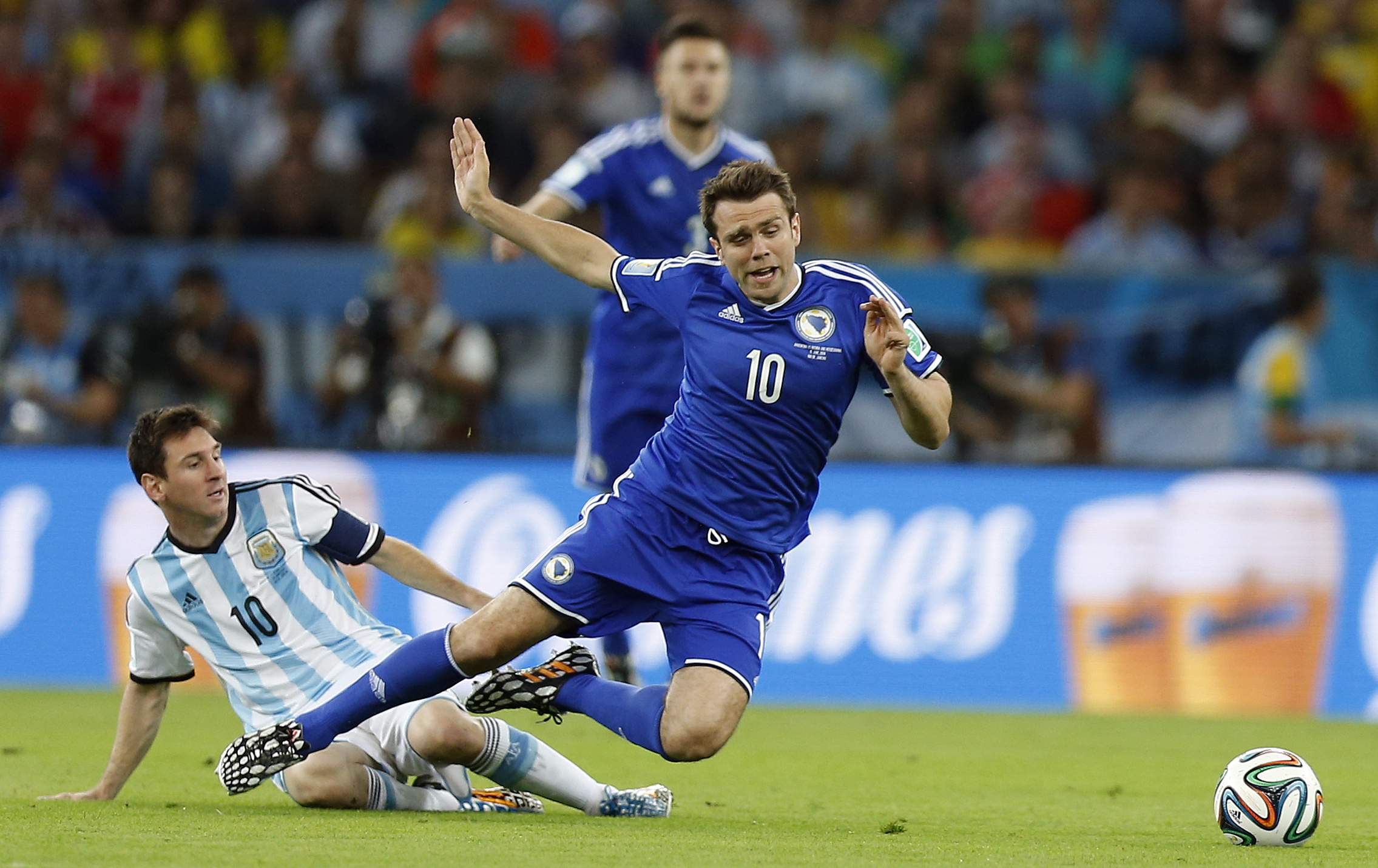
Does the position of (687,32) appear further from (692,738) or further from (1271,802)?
(1271,802)

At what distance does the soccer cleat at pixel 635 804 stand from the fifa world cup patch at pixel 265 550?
49.3 inches

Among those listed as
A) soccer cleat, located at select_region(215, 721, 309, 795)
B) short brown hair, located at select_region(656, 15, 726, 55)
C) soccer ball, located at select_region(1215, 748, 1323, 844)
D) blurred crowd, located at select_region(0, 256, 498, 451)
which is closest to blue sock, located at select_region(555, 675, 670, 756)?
soccer cleat, located at select_region(215, 721, 309, 795)

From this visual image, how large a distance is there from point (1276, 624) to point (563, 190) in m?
4.86

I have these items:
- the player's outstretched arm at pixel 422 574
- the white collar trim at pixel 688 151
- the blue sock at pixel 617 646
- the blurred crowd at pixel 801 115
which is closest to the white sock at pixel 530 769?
the player's outstretched arm at pixel 422 574

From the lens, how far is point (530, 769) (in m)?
5.53

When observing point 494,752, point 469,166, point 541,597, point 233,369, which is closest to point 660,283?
point 469,166

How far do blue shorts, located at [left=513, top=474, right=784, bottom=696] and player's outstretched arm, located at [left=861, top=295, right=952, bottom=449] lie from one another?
2.40ft

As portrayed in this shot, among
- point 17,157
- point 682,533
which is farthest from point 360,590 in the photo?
point 682,533

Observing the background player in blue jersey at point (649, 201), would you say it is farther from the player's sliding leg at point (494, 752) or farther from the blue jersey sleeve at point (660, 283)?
the player's sliding leg at point (494, 752)

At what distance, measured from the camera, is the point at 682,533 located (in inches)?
220

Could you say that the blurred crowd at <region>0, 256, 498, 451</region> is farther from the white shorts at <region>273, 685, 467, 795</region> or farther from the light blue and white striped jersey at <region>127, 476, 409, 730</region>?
the white shorts at <region>273, 685, 467, 795</region>

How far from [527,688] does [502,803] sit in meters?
0.53

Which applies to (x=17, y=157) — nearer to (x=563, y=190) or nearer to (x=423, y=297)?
(x=423, y=297)

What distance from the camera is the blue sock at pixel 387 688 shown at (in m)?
5.33
